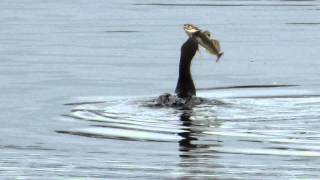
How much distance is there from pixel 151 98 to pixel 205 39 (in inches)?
56.7

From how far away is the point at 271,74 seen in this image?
2039cm

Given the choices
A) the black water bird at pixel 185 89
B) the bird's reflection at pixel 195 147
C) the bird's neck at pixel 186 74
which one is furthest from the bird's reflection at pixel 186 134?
the bird's neck at pixel 186 74

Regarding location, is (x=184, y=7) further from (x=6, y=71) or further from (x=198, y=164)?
(x=198, y=164)

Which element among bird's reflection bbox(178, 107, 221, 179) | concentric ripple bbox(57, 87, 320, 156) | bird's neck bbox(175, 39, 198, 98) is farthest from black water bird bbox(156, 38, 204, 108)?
bird's reflection bbox(178, 107, 221, 179)

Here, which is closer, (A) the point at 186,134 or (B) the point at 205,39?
(A) the point at 186,134

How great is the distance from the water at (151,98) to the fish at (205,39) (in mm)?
714

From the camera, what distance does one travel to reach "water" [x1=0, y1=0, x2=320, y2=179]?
11.9 m

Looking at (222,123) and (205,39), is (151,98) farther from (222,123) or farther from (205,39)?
(222,123)

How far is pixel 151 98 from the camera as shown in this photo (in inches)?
671

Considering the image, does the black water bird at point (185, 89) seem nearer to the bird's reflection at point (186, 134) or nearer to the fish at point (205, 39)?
the fish at point (205, 39)

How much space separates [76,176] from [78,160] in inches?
43.8

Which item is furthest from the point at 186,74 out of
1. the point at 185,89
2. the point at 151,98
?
the point at 151,98

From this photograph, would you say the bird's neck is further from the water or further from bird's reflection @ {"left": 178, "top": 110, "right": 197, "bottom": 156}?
bird's reflection @ {"left": 178, "top": 110, "right": 197, "bottom": 156}

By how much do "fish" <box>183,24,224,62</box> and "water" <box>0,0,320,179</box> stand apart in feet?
2.34
